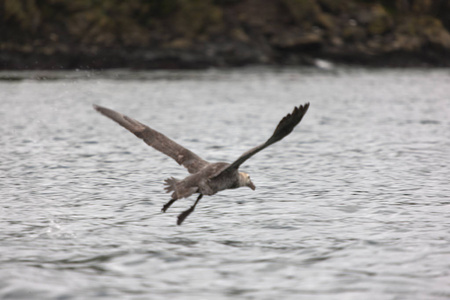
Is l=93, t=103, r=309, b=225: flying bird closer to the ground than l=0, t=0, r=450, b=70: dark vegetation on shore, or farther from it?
closer to the ground

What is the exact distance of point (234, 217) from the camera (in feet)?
32.3

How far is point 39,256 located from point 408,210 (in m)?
5.91

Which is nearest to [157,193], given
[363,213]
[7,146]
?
[363,213]

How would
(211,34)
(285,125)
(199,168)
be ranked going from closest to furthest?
(285,125) < (199,168) < (211,34)

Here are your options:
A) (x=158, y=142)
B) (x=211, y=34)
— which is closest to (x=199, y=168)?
(x=158, y=142)

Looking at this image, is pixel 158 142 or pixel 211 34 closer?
pixel 158 142

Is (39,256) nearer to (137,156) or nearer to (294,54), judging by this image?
(137,156)

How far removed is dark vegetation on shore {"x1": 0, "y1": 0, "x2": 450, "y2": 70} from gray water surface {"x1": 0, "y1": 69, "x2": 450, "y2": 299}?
4987 centimetres

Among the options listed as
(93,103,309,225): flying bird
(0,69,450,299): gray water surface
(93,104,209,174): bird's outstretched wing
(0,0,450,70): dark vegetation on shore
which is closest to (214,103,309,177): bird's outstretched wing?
(93,103,309,225): flying bird

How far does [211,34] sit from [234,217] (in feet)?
227

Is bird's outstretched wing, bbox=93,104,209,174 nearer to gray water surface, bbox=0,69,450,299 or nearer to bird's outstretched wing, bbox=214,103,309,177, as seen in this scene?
gray water surface, bbox=0,69,450,299

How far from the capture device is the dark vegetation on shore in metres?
70.6

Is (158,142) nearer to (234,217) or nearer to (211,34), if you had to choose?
(234,217)

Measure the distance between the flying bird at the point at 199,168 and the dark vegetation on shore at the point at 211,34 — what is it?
203ft
